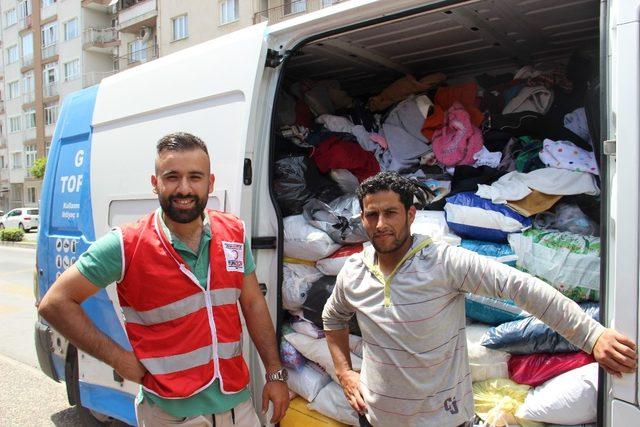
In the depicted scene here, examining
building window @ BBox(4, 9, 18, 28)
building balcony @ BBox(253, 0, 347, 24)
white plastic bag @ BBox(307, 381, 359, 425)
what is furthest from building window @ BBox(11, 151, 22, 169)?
white plastic bag @ BBox(307, 381, 359, 425)

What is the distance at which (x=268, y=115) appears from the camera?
8.00 ft

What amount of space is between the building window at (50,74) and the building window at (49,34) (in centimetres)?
156

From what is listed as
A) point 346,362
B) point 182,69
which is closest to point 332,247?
point 346,362

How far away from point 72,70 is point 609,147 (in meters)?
37.6

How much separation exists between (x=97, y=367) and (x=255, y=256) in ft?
4.74

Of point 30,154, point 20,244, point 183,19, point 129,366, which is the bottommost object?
point 20,244

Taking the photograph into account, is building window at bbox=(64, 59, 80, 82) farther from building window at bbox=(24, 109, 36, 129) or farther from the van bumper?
the van bumper

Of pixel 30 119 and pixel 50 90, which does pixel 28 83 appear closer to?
pixel 30 119

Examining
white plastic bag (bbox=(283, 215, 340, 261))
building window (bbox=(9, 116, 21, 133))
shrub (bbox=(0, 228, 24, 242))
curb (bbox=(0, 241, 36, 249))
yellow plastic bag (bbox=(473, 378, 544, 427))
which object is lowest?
curb (bbox=(0, 241, 36, 249))

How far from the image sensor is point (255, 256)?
7.84 feet

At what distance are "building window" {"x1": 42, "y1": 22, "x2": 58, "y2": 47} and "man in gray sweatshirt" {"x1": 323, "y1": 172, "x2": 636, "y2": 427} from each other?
130 ft

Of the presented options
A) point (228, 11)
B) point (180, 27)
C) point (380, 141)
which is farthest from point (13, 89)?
point (380, 141)

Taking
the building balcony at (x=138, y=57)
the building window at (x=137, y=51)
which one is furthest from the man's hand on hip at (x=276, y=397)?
the building window at (x=137, y=51)

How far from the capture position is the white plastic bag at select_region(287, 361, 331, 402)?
2.56m
